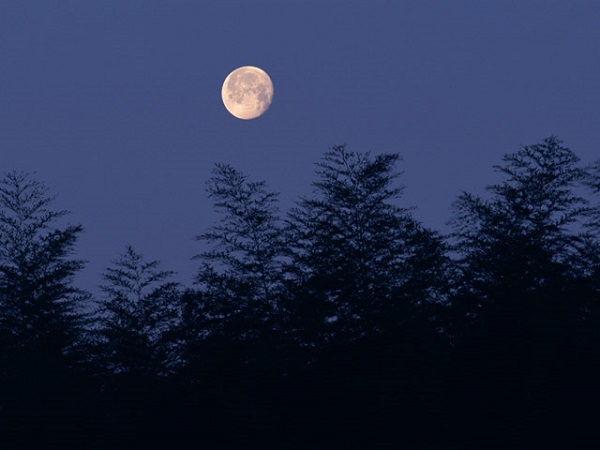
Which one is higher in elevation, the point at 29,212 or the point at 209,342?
the point at 29,212

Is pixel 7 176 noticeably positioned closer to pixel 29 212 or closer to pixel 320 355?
pixel 29 212

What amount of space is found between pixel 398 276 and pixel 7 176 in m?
14.6

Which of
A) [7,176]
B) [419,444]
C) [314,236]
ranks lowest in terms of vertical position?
[419,444]

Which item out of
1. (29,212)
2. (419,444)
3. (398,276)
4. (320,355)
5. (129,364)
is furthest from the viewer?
(29,212)

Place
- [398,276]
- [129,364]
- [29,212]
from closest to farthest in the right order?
[398,276] < [129,364] < [29,212]

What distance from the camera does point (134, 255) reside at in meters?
36.7

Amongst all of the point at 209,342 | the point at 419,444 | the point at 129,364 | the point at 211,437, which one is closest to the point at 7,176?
the point at 129,364

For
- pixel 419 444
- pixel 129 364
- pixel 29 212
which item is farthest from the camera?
pixel 29 212

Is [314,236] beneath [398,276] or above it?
above

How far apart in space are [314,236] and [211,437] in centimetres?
748

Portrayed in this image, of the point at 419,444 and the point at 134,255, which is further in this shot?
the point at 134,255

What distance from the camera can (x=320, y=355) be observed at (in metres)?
29.0

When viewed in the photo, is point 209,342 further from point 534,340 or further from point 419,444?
point 534,340

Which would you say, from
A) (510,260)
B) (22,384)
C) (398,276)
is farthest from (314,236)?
(22,384)
